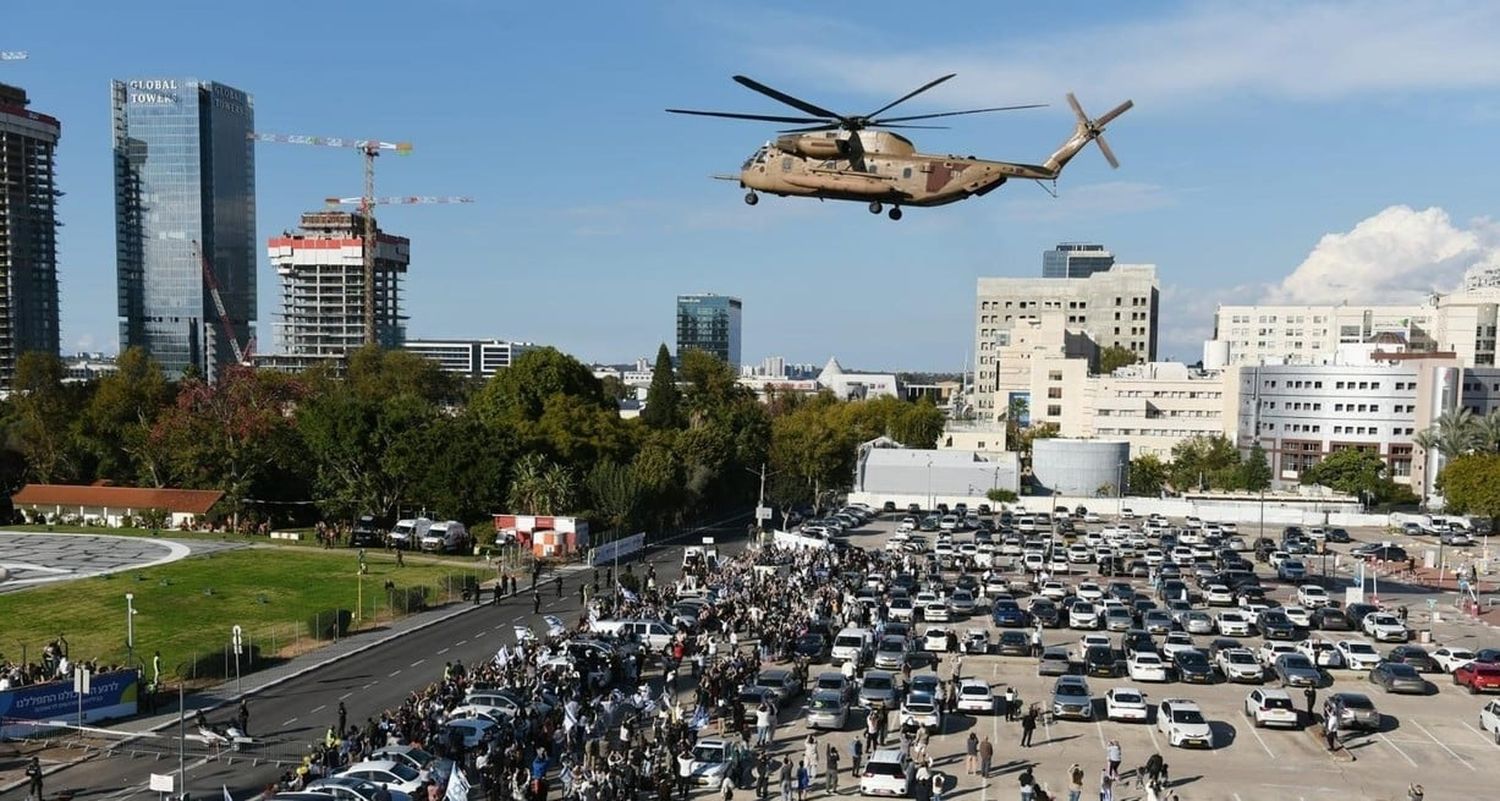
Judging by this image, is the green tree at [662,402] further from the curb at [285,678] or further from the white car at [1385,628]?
the white car at [1385,628]

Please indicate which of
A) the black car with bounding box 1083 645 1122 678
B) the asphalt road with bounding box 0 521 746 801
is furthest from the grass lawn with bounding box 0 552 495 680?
the black car with bounding box 1083 645 1122 678

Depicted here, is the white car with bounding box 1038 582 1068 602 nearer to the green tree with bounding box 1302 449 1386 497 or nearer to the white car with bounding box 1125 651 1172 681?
the white car with bounding box 1125 651 1172 681

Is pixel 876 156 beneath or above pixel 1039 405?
above

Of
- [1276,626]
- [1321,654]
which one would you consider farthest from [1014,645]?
[1276,626]

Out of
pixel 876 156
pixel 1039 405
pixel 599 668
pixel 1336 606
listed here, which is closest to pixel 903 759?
pixel 599 668

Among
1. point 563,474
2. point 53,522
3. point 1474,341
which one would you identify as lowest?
point 53,522

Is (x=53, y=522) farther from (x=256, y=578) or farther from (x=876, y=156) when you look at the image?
(x=876, y=156)

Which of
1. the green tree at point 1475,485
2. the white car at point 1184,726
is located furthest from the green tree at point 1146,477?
the white car at point 1184,726
